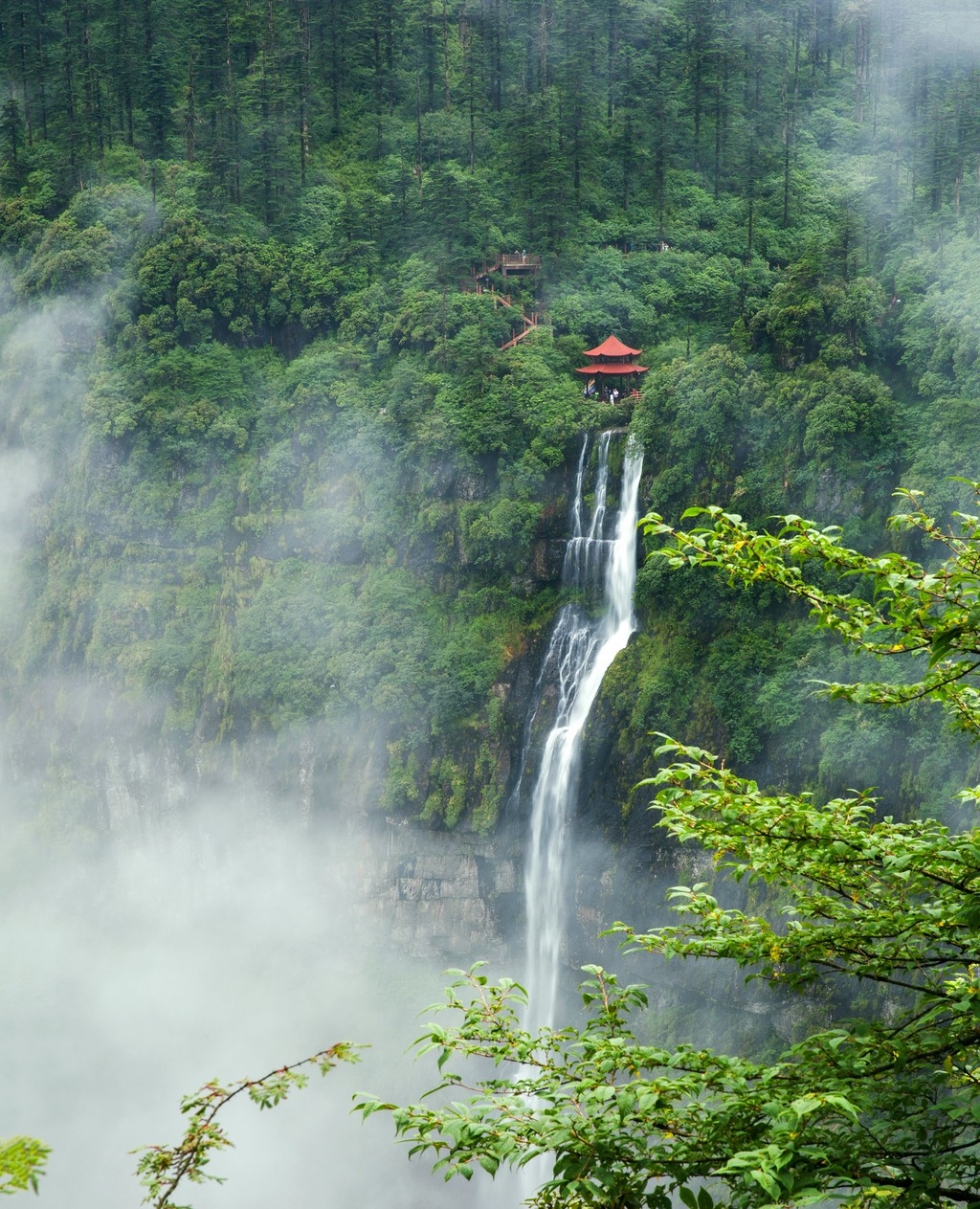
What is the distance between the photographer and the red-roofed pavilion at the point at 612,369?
30125mm

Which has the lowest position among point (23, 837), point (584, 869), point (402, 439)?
point (23, 837)

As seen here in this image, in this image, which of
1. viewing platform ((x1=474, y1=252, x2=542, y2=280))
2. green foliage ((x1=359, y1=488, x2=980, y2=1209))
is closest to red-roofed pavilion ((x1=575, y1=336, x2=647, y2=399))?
viewing platform ((x1=474, y1=252, x2=542, y2=280))

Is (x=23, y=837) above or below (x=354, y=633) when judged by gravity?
below

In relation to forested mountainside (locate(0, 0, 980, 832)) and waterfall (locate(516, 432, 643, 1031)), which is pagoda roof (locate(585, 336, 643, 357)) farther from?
waterfall (locate(516, 432, 643, 1031))

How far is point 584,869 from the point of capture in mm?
25969

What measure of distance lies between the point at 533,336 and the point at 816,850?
2717 centimetres

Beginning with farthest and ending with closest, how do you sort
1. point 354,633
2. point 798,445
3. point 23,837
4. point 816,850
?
point 23,837
point 354,633
point 798,445
point 816,850

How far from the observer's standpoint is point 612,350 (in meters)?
30.3

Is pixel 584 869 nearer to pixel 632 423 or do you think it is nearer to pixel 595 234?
pixel 632 423

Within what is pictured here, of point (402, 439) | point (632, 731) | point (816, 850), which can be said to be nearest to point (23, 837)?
point (402, 439)

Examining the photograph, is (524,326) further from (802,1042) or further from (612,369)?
(802,1042)

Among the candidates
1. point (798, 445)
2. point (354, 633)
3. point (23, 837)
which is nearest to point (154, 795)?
point (23, 837)

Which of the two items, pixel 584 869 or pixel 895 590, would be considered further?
pixel 584 869

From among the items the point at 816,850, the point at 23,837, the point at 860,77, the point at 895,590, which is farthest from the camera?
the point at 860,77
